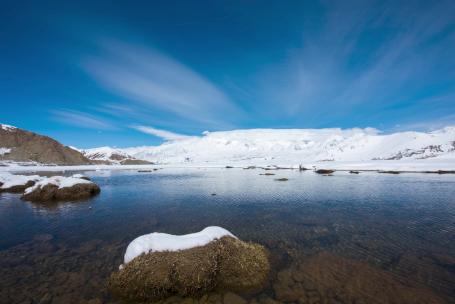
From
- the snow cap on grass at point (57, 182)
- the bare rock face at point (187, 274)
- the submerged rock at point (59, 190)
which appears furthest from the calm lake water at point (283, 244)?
the snow cap on grass at point (57, 182)

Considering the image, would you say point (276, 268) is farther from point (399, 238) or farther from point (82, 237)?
point (82, 237)

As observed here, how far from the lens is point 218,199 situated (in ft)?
91.6

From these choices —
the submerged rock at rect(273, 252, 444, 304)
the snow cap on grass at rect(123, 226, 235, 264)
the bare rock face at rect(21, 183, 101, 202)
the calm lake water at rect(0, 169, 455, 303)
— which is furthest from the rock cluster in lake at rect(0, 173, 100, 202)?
the submerged rock at rect(273, 252, 444, 304)

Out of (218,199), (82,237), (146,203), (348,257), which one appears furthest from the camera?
(218,199)

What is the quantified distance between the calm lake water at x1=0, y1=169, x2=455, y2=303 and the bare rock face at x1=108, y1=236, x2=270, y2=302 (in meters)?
0.66

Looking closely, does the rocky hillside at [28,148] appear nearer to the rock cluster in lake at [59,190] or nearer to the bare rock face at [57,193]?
the rock cluster in lake at [59,190]

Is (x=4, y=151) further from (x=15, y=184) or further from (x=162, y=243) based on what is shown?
(x=162, y=243)

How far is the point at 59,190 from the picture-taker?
93.1 feet

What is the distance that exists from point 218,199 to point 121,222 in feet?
40.1

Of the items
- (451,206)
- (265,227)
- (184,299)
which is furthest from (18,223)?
(451,206)

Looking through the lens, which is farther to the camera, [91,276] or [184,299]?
[91,276]

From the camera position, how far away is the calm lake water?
27.9ft

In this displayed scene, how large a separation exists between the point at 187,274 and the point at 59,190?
91.7ft

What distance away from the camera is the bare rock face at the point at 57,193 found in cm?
2714
